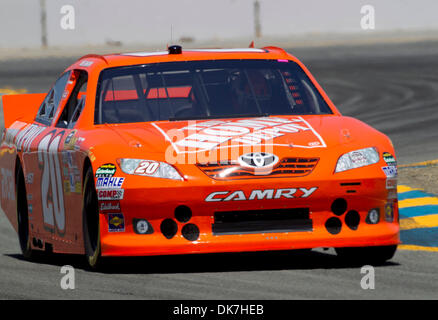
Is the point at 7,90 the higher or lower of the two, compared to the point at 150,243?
lower

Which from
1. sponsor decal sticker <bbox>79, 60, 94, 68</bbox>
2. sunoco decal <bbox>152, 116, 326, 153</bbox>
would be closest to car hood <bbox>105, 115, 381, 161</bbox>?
sunoco decal <bbox>152, 116, 326, 153</bbox>

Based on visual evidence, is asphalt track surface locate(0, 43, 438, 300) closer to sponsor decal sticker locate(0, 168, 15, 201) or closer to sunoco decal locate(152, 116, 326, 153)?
sponsor decal sticker locate(0, 168, 15, 201)

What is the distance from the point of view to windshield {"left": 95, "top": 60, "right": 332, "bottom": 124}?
27.9 ft

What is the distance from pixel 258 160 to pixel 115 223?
99 centimetres

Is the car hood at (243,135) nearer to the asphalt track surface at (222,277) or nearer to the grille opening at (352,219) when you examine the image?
the grille opening at (352,219)

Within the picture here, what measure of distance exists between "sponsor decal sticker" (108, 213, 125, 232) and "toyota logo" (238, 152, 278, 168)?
2.76 feet

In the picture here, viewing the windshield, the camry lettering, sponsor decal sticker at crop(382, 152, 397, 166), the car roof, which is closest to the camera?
the camry lettering

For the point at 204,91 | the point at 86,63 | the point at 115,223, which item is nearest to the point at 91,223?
the point at 115,223

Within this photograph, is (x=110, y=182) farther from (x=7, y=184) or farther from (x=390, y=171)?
(x=7, y=184)

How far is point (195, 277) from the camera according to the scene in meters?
7.48

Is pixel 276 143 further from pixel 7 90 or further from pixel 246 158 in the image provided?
pixel 7 90

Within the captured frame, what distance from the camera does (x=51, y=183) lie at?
867 cm

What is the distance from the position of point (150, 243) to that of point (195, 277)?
36 centimetres
